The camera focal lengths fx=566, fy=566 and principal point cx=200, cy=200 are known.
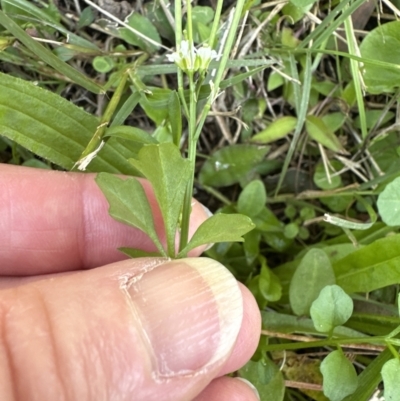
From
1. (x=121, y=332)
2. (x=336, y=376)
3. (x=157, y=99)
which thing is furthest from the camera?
Result: (x=157, y=99)

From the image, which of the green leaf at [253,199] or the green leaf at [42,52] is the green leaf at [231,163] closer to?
the green leaf at [253,199]

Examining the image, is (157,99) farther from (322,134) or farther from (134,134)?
(322,134)

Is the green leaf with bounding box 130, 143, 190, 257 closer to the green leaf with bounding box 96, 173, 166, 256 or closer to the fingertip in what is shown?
the green leaf with bounding box 96, 173, 166, 256

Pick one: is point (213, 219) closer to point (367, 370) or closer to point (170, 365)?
point (170, 365)

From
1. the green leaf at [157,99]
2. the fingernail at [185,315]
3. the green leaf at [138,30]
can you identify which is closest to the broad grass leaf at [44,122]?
the green leaf at [157,99]

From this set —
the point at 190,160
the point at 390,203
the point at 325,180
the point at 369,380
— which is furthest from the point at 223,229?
the point at 325,180

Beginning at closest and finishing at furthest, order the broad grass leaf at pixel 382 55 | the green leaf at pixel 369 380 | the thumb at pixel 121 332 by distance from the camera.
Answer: the thumb at pixel 121 332 < the green leaf at pixel 369 380 < the broad grass leaf at pixel 382 55

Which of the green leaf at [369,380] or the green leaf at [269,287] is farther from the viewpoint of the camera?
the green leaf at [269,287]
